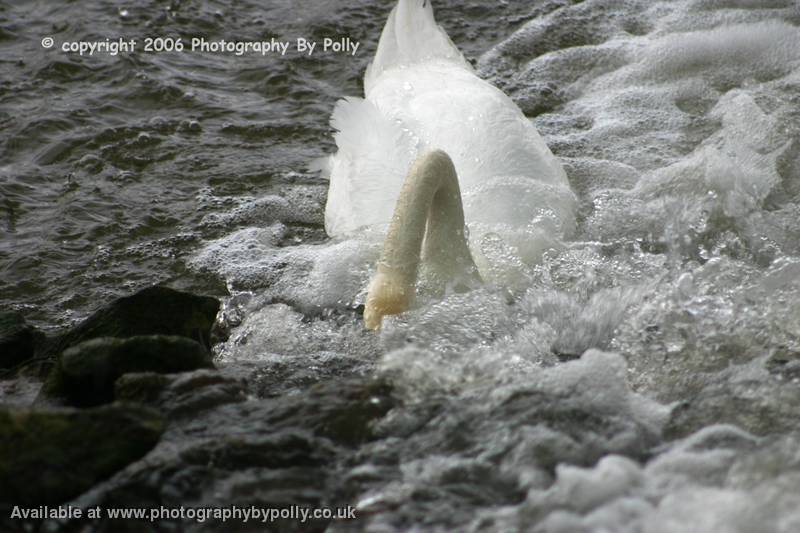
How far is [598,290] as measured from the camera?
568cm

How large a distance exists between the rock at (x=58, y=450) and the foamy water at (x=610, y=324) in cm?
87

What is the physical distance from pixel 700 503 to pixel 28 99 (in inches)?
256

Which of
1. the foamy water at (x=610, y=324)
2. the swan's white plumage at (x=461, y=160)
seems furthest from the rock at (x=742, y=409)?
the swan's white plumage at (x=461, y=160)

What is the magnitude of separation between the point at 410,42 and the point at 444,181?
2.31m

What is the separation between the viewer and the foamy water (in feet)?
12.5

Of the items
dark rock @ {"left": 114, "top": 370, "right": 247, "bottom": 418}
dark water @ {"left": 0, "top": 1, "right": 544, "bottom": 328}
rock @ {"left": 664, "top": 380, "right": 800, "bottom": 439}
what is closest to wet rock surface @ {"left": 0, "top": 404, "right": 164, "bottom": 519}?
dark rock @ {"left": 114, "top": 370, "right": 247, "bottom": 418}

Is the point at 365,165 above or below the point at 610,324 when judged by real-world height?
above

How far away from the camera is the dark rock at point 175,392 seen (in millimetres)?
4230

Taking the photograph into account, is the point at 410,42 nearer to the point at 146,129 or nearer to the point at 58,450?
the point at 146,129

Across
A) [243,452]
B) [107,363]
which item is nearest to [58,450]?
[243,452]

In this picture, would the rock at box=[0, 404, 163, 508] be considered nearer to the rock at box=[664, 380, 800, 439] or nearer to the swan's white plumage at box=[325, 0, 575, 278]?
the rock at box=[664, 380, 800, 439]

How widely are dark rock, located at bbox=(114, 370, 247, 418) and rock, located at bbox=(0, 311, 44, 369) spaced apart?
118 centimetres

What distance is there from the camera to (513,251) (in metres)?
5.83

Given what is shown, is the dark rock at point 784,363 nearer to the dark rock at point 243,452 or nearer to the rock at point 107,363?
the dark rock at point 243,452
